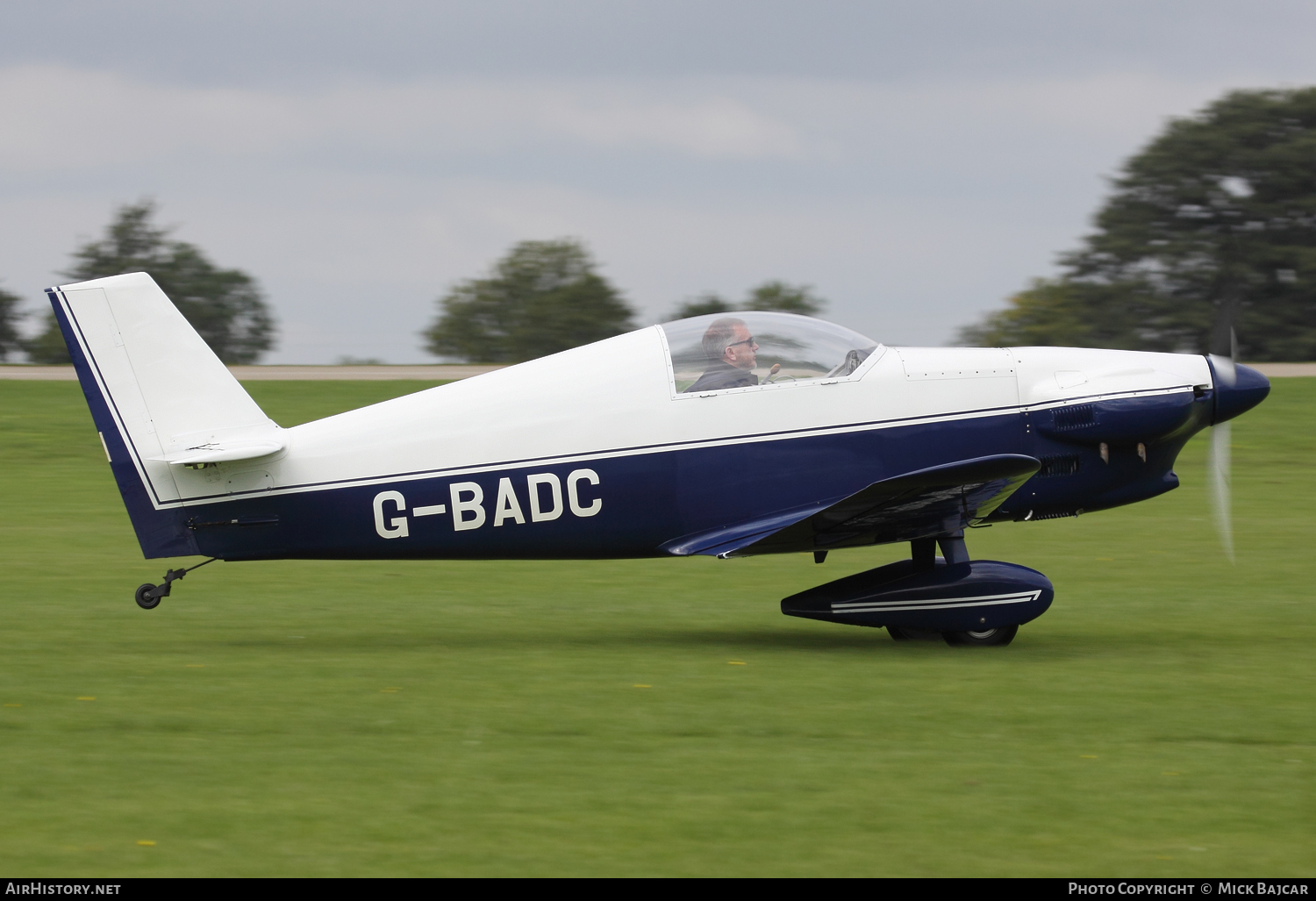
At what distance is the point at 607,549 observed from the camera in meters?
8.71

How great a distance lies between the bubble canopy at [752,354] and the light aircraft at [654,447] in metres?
0.01

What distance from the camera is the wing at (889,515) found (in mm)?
7836

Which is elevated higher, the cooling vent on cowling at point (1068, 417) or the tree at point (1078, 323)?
the cooling vent on cowling at point (1068, 417)

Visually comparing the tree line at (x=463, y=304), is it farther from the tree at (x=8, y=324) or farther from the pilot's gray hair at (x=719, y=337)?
the pilot's gray hair at (x=719, y=337)

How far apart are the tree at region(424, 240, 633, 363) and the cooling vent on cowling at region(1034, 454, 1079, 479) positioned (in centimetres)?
3825

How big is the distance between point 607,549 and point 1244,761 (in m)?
4.06

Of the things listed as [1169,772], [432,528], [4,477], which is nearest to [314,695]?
[432,528]

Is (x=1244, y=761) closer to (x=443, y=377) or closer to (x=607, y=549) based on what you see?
(x=607, y=549)

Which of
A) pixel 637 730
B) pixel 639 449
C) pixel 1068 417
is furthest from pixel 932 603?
pixel 637 730

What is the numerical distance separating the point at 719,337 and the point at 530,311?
141ft

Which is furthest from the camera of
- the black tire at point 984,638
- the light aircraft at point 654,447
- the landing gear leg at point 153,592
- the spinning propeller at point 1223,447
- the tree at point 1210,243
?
the tree at point 1210,243

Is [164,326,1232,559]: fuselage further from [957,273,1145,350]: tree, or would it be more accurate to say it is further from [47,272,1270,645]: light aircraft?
[957,273,1145,350]: tree

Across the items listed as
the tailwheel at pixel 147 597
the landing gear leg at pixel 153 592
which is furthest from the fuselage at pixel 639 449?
the tailwheel at pixel 147 597

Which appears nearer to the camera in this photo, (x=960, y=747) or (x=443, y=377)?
(x=960, y=747)
